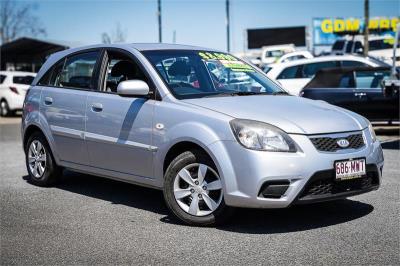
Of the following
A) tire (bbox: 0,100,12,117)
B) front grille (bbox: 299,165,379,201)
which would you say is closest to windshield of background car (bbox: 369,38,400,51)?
tire (bbox: 0,100,12,117)

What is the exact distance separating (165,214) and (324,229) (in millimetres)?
1515

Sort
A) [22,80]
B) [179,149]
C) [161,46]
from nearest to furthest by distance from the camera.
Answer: [179,149]
[161,46]
[22,80]

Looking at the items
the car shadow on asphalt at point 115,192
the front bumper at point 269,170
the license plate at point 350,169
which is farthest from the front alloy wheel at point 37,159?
the license plate at point 350,169

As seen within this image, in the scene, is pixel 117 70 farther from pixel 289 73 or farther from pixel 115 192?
pixel 289 73

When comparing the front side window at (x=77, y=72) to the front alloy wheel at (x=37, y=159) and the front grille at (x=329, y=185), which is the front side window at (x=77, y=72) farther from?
the front grille at (x=329, y=185)

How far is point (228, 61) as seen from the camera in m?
6.42

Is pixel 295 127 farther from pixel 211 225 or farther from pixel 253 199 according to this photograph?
pixel 211 225

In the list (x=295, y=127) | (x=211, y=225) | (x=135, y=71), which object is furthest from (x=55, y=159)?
(x=295, y=127)

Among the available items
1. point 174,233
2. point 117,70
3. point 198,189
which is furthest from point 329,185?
point 117,70

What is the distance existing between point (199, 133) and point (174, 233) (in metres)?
0.84

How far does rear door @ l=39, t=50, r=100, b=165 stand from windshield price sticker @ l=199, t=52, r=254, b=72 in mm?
1173

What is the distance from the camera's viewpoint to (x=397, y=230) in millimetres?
4992

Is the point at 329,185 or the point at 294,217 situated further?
the point at 294,217

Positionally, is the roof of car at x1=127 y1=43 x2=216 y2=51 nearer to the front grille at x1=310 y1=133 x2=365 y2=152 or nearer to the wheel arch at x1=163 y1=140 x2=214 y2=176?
the wheel arch at x1=163 y1=140 x2=214 y2=176
